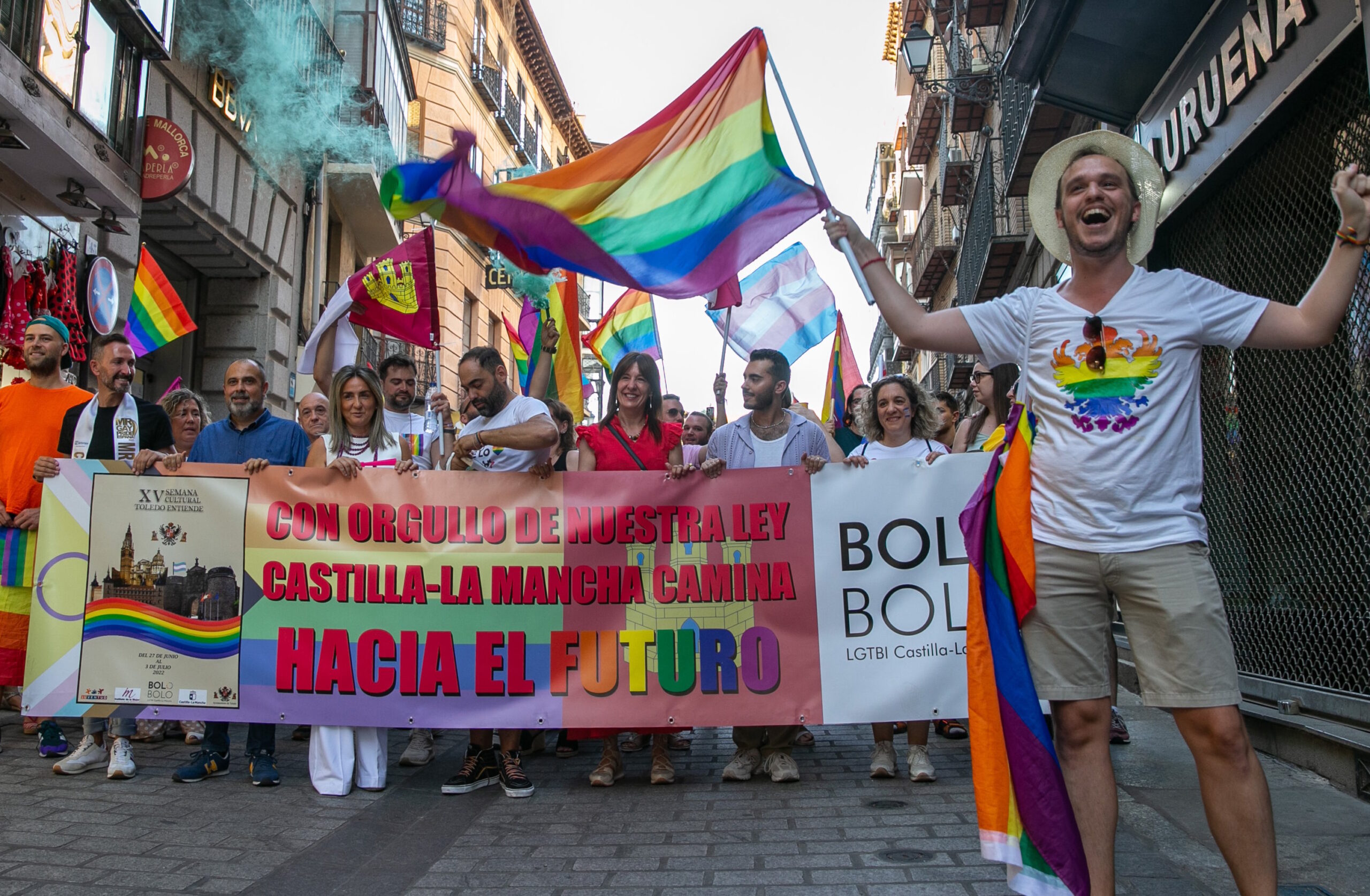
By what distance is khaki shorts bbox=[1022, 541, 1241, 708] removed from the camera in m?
2.66

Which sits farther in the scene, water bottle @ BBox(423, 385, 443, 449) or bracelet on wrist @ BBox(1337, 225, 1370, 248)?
water bottle @ BBox(423, 385, 443, 449)

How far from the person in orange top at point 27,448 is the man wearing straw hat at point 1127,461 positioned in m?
4.75

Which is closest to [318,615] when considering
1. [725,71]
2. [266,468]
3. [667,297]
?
[266,468]

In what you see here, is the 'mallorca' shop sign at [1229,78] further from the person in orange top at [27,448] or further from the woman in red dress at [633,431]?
the person in orange top at [27,448]

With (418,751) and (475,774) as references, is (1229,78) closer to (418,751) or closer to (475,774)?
(475,774)

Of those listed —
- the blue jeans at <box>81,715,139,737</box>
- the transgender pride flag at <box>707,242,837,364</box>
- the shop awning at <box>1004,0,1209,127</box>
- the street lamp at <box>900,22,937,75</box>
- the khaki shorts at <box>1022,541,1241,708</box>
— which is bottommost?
the blue jeans at <box>81,715,139,737</box>

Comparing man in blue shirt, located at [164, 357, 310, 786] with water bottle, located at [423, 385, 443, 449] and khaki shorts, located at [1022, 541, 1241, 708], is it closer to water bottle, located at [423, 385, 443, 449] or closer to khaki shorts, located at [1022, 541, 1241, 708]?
water bottle, located at [423, 385, 443, 449]

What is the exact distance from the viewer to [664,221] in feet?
15.2

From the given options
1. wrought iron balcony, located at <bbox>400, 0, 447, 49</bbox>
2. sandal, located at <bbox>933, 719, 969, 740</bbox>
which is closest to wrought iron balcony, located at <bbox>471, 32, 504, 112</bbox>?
wrought iron balcony, located at <bbox>400, 0, 447, 49</bbox>

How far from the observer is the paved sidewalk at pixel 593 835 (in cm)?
344

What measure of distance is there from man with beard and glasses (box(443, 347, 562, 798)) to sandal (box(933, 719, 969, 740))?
2532 millimetres

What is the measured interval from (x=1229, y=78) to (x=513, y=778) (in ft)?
17.4

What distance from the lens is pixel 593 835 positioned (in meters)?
4.15

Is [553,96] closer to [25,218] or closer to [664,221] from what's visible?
[25,218]
